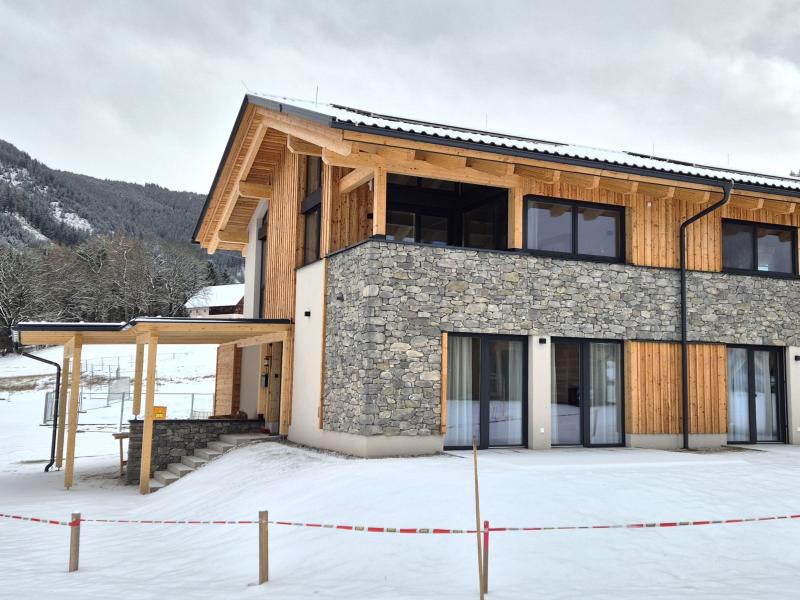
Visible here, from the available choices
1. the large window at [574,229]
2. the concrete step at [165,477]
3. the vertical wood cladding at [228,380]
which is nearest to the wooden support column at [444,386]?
the large window at [574,229]

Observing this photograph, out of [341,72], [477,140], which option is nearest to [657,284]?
[477,140]

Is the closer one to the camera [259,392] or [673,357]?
[673,357]

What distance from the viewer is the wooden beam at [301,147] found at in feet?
40.9

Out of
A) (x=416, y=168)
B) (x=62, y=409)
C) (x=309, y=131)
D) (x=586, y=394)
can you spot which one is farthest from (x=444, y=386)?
(x=62, y=409)

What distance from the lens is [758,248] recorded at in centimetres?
1418

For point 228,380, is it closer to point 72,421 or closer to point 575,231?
point 72,421

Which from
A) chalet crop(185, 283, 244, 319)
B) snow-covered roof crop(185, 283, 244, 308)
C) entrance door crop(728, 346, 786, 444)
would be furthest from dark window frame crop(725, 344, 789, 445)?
snow-covered roof crop(185, 283, 244, 308)

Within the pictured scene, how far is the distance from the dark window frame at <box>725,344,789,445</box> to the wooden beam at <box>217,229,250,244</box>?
1289cm

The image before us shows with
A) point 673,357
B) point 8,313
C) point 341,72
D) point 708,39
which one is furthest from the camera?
point 8,313

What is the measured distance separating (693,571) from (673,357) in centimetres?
725

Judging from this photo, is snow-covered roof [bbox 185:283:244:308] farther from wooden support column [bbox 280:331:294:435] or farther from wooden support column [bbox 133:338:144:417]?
wooden support column [bbox 280:331:294:435]

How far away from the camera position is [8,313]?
50688 millimetres

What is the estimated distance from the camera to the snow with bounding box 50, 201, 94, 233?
110938 mm

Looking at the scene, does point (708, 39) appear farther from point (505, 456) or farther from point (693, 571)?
point (693, 571)
